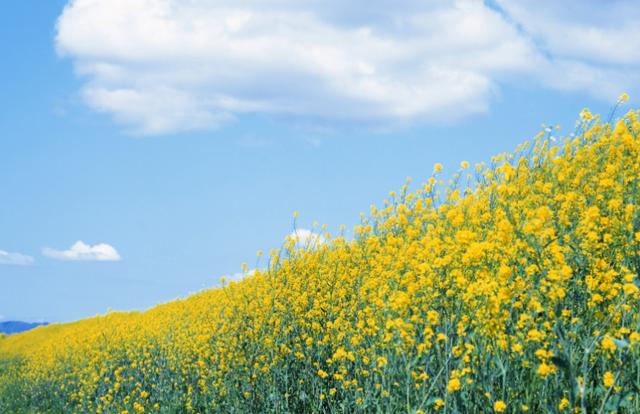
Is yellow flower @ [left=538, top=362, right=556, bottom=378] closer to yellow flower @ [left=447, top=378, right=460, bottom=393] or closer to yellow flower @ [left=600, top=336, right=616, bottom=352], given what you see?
yellow flower @ [left=600, top=336, right=616, bottom=352]

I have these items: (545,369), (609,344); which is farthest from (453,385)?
(609,344)

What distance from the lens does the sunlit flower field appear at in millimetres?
4102

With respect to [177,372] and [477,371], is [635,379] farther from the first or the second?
[177,372]

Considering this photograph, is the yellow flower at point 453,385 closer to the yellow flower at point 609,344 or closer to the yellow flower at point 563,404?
the yellow flower at point 563,404

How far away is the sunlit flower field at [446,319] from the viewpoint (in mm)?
4102

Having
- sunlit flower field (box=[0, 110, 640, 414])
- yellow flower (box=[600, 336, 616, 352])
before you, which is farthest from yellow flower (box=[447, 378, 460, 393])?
yellow flower (box=[600, 336, 616, 352])

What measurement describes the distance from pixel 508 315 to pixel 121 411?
722 cm

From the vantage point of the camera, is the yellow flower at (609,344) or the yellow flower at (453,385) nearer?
the yellow flower at (609,344)

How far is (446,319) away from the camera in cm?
468

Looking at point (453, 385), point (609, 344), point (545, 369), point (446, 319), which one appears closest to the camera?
point (545, 369)

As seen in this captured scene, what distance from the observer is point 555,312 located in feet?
12.7

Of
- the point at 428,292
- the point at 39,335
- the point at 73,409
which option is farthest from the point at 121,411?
the point at 39,335

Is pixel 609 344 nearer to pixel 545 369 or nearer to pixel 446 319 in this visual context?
pixel 545 369

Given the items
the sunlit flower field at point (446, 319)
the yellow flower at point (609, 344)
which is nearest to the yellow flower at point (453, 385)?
the sunlit flower field at point (446, 319)
